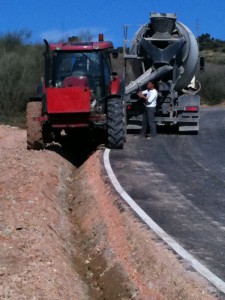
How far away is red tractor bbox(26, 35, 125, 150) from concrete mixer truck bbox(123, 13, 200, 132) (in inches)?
194

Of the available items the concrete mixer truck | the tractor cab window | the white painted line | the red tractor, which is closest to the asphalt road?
the white painted line

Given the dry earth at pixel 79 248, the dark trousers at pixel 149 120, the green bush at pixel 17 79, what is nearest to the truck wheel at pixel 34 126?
the dry earth at pixel 79 248

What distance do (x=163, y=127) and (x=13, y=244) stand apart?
16.4 m

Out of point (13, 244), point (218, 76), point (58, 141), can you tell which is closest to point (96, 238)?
point (13, 244)

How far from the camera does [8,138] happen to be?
23.4 meters

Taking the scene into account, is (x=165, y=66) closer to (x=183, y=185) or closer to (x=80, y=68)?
(x=80, y=68)

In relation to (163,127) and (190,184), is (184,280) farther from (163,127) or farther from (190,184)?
(163,127)

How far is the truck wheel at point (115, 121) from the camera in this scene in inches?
689

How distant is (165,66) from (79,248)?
43.9ft

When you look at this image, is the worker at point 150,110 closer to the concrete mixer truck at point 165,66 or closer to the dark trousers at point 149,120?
the dark trousers at point 149,120

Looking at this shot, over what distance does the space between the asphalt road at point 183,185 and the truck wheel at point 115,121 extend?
40 centimetres

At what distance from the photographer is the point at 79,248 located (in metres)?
10.2

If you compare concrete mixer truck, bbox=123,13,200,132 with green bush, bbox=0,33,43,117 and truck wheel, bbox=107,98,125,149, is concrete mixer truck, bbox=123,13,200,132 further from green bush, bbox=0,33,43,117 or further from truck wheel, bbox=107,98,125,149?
green bush, bbox=0,33,43,117

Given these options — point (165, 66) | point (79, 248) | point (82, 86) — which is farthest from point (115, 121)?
point (79, 248)
